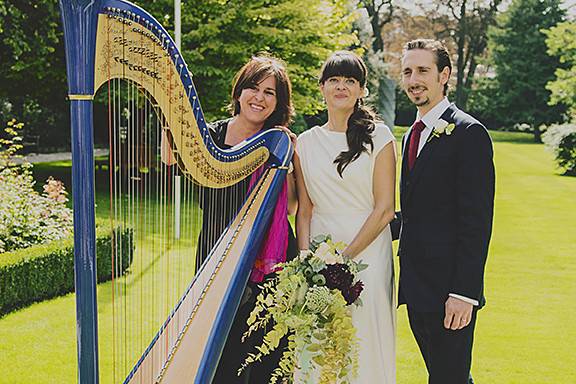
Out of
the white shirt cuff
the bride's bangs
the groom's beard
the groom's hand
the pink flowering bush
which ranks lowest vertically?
the pink flowering bush

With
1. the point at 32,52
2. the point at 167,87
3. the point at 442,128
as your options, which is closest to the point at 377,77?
the point at 32,52

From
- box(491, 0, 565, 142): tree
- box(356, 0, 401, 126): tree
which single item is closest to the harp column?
box(356, 0, 401, 126): tree

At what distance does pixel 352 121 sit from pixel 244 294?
3.26 ft

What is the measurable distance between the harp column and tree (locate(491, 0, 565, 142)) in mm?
39979

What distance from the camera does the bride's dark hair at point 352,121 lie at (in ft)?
10.9

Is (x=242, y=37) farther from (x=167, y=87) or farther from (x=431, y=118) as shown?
(x=167, y=87)

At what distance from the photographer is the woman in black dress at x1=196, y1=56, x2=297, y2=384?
3.46 metres

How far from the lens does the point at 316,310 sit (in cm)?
279

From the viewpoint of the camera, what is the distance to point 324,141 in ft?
11.4

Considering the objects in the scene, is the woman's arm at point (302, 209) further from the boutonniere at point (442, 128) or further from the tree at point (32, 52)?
the tree at point (32, 52)

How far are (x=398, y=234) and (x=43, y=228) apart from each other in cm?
506

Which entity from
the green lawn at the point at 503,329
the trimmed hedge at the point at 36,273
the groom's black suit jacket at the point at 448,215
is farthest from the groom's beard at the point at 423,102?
the trimmed hedge at the point at 36,273

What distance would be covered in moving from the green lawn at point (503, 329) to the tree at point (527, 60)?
99.6 ft

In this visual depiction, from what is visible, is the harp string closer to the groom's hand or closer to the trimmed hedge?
the trimmed hedge
